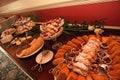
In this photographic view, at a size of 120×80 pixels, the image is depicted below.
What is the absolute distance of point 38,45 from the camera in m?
1.01

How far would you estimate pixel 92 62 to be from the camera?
0.69 meters

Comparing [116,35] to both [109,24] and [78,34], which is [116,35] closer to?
[109,24]

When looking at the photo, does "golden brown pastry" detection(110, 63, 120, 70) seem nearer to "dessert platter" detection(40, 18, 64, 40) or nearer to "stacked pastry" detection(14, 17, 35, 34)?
"dessert platter" detection(40, 18, 64, 40)

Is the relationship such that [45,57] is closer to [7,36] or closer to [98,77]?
[98,77]

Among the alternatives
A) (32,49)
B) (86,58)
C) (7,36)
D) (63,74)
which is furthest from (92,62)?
(7,36)

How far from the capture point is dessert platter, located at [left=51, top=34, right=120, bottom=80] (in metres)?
0.63

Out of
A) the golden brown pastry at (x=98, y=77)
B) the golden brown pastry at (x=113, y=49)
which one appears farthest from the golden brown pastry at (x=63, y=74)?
the golden brown pastry at (x=113, y=49)

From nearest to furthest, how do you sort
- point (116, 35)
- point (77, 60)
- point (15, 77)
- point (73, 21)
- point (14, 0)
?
point (77, 60), point (116, 35), point (73, 21), point (15, 77), point (14, 0)

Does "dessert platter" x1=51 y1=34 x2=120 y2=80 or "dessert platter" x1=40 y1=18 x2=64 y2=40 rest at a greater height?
"dessert platter" x1=40 y1=18 x2=64 y2=40

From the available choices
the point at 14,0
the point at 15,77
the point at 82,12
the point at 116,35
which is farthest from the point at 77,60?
the point at 14,0

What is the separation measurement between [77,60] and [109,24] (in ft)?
1.45

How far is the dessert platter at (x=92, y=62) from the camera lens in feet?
2.05

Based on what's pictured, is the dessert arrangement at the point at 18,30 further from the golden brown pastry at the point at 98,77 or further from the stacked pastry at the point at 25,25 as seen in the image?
the golden brown pastry at the point at 98,77

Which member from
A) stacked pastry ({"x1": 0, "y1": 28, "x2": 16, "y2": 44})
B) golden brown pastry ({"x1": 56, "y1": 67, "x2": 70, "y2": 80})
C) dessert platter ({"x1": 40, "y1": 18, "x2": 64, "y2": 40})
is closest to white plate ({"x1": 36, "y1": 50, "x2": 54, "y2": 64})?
dessert platter ({"x1": 40, "y1": 18, "x2": 64, "y2": 40})
